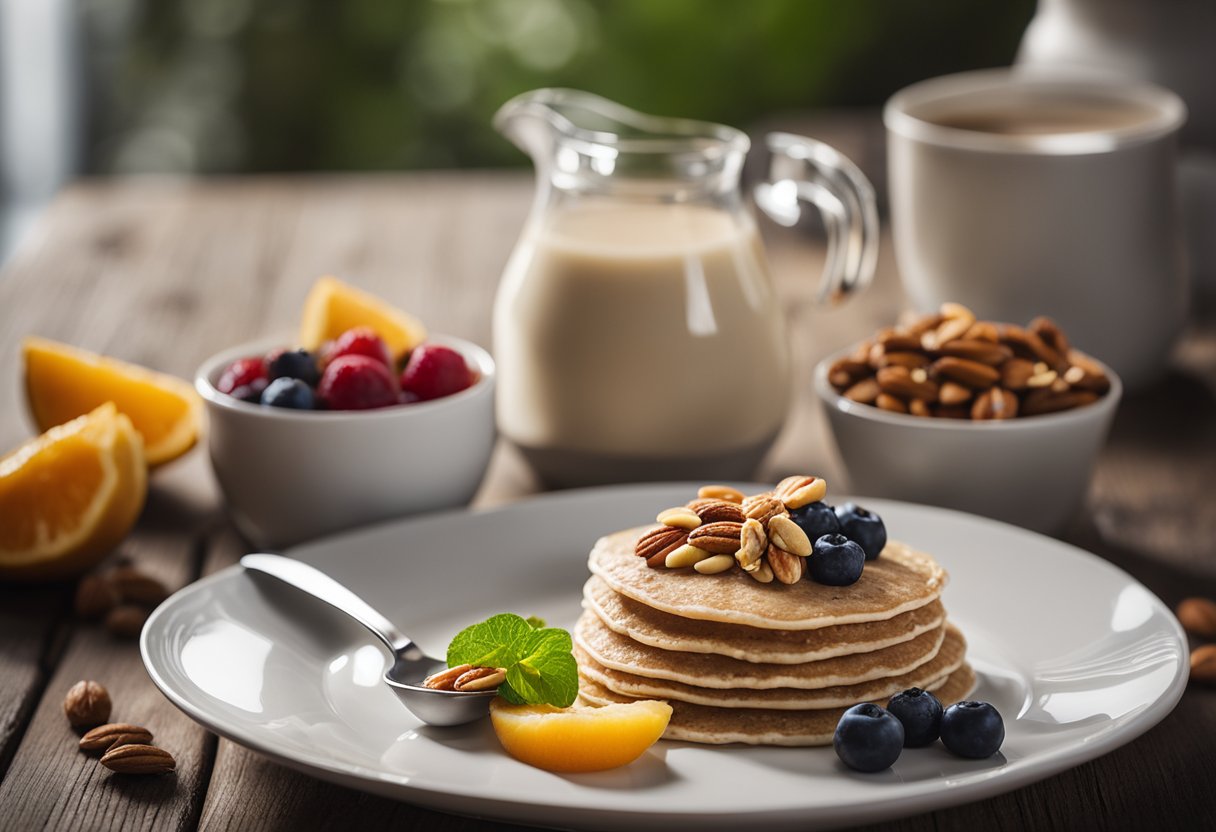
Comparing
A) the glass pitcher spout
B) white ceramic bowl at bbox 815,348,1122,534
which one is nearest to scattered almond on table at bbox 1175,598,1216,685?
white ceramic bowl at bbox 815,348,1122,534

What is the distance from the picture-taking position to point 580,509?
126 centimetres

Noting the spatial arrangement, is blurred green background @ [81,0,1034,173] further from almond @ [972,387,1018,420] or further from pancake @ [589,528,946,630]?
pancake @ [589,528,946,630]

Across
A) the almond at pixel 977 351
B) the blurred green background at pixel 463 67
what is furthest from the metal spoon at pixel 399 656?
the blurred green background at pixel 463 67

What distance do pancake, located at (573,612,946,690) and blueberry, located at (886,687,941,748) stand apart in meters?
0.04

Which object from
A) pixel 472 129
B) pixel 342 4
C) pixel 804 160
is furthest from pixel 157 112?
pixel 804 160

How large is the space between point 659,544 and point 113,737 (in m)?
0.41

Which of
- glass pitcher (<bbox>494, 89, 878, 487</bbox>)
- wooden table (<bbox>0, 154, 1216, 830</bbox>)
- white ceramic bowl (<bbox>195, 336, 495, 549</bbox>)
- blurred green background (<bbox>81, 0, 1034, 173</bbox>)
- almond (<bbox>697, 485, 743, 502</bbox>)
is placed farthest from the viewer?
blurred green background (<bbox>81, 0, 1034, 173</bbox>)

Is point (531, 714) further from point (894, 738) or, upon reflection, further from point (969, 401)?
point (969, 401)

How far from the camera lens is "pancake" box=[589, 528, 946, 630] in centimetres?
93

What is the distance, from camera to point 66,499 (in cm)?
120

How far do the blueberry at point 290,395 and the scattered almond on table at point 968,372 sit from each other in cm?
51

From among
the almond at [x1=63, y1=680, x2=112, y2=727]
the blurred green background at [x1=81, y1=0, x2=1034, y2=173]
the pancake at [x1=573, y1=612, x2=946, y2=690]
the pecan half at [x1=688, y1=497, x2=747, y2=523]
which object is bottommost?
the blurred green background at [x1=81, y1=0, x2=1034, y2=173]

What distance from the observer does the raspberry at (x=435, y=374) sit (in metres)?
1.30

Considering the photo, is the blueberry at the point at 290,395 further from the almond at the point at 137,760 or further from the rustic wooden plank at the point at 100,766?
the almond at the point at 137,760
